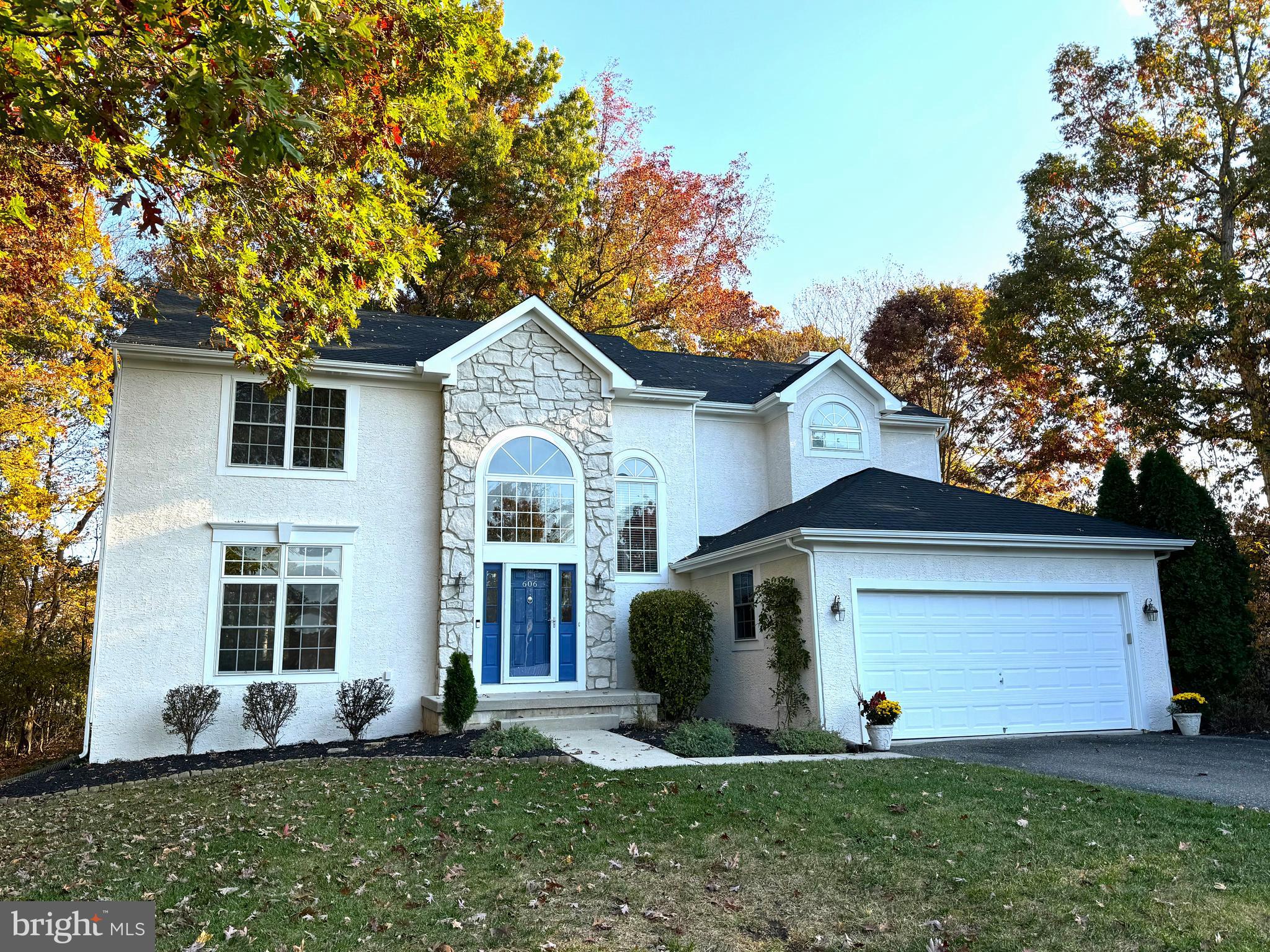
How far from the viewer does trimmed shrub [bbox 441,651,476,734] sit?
11.8 metres

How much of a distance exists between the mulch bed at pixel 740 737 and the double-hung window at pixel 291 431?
5704 millimetres

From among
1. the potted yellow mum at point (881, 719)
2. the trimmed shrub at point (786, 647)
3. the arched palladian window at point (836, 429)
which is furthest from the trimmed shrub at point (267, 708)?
the arched palladian window at point (836, 429)

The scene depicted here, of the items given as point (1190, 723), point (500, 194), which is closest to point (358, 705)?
point (1190, 723)

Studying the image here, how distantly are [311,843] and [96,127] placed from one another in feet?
17.5

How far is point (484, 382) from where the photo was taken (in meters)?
13.9

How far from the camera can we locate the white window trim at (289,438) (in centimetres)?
1261

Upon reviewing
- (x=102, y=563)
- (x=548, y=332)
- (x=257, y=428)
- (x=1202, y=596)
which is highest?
(x=548, y=332)

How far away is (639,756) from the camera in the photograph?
9.89m

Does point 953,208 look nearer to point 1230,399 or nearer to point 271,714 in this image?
point 1230,399

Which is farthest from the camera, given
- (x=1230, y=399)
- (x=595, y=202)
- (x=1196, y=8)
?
(x=595, y=202)

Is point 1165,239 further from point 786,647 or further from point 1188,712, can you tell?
point 786,647

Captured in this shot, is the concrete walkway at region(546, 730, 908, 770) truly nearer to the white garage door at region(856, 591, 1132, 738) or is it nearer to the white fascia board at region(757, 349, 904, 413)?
the white garage door at region(856, 591, 1132, 738)

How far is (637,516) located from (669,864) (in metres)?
9.59

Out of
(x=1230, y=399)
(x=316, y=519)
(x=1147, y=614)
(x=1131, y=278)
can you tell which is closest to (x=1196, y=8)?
(x=1131, y=278)
